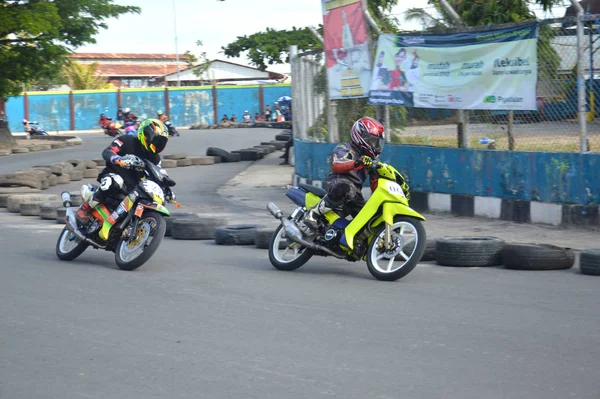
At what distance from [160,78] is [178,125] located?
2019 centimetres

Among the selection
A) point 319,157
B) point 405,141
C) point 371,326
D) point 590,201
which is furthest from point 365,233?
point 319,157

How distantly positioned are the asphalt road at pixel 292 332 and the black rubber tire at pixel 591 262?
107 mm

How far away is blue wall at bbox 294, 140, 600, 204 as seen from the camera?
34.1 ft

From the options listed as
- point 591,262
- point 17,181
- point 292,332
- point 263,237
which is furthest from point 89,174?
point 292,332

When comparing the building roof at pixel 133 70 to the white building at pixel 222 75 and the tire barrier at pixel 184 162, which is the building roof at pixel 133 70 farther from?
the tire barrier at pixel 184 162

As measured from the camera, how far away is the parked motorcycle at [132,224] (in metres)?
8.53

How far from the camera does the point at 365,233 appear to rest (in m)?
8.19

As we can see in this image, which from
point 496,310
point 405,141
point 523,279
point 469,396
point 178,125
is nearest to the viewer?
point 469,396

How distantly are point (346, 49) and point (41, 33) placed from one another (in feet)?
71.9

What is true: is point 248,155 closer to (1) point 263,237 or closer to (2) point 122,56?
(1) point 263,237

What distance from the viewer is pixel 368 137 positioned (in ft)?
26.8

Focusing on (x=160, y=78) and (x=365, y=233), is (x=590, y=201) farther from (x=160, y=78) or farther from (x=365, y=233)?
(x=160, y=78)

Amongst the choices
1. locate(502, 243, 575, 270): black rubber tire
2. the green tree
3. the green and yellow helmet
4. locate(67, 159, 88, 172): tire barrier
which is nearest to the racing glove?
locate(502, 243, 575, 270): black rubber tire

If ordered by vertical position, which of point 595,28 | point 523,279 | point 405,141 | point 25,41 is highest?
point 25,41
